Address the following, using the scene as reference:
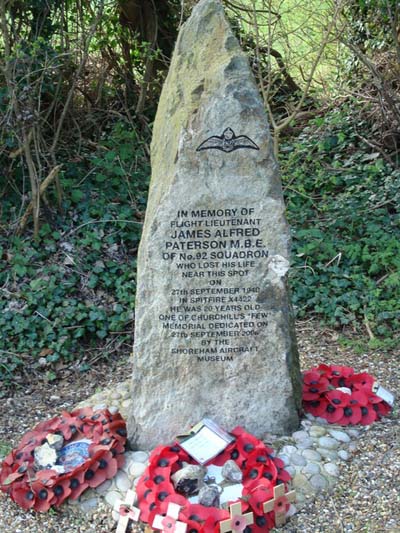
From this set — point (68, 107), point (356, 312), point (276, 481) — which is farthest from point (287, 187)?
point (276, 481)

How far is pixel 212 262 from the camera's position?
3400 mm

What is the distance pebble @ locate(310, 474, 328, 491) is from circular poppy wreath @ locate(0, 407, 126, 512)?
0.92m

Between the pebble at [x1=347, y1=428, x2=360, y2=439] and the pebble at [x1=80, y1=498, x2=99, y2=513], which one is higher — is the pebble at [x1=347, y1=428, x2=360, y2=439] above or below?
above

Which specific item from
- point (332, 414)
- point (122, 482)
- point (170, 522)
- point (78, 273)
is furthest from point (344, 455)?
point (78, 273)

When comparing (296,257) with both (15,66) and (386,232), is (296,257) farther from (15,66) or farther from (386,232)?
(15,66)

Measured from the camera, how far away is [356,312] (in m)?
5.39

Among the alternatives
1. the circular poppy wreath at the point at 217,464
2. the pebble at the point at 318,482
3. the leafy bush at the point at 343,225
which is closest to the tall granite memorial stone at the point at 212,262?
the circular poppy wreath at the point at 217,464

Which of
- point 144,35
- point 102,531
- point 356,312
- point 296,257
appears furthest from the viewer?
point 144,35

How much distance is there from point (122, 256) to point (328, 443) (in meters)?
2.78

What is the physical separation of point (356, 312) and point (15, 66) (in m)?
3.29

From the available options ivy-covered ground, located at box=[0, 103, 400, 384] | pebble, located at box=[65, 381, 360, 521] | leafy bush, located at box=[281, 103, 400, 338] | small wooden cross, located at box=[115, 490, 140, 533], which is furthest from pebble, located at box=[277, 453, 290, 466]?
leafy bush, located at box=[281, 103, 400, 338]

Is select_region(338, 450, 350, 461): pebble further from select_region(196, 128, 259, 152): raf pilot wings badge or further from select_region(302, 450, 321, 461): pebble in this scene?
select_region(196, 128, 259, 152): raf pilot wings badge

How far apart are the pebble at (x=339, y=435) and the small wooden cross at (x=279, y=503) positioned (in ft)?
Answer: 1.93

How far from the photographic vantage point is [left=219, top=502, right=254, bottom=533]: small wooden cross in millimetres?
2957
